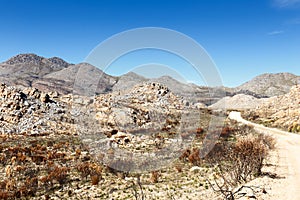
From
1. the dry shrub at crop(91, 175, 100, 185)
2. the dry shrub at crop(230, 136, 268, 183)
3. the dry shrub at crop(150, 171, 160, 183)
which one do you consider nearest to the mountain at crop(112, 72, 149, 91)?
the dry shrub at crop(150, 171, 160, 183)

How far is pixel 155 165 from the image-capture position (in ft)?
48.5

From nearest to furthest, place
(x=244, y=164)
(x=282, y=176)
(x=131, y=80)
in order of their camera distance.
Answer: (x=244, y=164) < (x=282, y=176) < (x=131, y=80)

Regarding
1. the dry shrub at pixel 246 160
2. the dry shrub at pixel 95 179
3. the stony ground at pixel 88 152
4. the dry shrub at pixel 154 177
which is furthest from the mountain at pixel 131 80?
the dry shrub at pixel 246 160

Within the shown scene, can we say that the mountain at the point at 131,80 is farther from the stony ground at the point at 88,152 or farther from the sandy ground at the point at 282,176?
the sandy ground at the point at 282,176

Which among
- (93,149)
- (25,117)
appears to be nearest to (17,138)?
(25,117)

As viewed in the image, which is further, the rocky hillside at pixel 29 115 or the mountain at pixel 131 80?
the mountain at pixel 131 80

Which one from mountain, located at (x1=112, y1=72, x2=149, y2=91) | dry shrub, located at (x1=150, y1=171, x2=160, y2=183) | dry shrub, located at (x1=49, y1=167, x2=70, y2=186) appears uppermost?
mountain, located at (x1=112, y1=72, x2=149, y2=91)

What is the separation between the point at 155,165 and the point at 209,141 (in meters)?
7.62

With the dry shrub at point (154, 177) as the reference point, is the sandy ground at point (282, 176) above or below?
above

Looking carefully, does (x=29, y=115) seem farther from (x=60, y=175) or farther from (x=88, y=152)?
(x=60, y=175)

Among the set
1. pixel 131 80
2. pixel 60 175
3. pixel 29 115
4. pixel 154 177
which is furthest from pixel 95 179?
pixel 131 80

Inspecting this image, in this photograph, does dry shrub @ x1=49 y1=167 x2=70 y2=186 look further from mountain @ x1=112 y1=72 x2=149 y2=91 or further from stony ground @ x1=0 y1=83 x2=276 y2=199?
mountain @ x1=112 y1=72 x2=149 y2=91

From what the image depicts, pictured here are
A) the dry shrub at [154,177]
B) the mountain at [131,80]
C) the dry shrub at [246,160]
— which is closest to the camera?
the dry shrub at [246,160]

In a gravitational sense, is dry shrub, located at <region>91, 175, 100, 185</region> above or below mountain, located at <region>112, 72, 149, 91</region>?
below
